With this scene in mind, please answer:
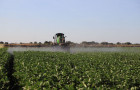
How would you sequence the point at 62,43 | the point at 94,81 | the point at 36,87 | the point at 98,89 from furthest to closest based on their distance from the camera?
the point at 62,43
the point at 94,81
the point at 36,87
the point at 98,89

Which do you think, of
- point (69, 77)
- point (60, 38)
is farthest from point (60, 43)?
point (69, 77)

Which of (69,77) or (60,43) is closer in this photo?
(69,77)

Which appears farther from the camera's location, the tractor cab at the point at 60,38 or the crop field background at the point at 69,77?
the tractor cab at the point at 60,38

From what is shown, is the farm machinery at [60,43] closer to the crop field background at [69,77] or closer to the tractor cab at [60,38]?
the tractor cab at [60,38]

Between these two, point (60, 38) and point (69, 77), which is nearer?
point (69, 77)

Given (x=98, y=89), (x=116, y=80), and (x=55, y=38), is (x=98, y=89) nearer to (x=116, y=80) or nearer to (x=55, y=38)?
(x=116, y=80)

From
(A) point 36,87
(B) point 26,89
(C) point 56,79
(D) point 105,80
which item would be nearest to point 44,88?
(A) point 36,87

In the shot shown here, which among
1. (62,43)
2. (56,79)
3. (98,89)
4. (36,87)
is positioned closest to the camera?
(98,89)

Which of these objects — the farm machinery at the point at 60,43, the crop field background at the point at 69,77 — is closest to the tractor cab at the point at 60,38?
the farm machinery at the point at 60,43

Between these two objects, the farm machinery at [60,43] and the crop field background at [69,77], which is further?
the farm machinery at [60,43]

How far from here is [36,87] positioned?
576cm

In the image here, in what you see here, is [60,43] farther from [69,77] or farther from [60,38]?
[69,77]

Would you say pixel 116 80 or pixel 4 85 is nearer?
pixel 116 80

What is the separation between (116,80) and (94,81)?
855mm
